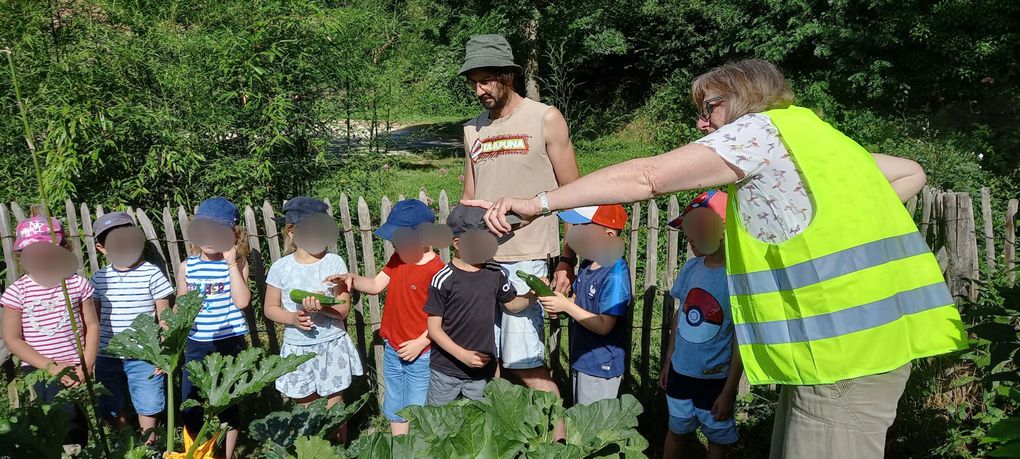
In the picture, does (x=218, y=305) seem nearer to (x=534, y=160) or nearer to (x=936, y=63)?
(x=534, y=160)

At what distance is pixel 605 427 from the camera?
1606mm

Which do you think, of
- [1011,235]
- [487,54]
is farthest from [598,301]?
[1011,235]

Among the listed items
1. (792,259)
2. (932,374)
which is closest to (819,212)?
(792,259)

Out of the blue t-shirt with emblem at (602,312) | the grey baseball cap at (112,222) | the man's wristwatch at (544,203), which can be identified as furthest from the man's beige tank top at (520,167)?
the grey baseball cap at (112,222)

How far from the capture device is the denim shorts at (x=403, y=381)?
3.73m

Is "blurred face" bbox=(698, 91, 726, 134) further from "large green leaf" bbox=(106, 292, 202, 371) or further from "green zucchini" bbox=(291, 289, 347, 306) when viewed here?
"green zucchini" bbox=(291, 289, 347, 306)

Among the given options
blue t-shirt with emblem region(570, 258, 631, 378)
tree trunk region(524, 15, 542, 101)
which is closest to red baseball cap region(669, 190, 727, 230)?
blue t-shirt with emblem region(570, 258, 631, 378)

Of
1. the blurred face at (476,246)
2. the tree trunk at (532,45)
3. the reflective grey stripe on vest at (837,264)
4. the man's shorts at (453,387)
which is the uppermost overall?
the tree trunk at (532,45)

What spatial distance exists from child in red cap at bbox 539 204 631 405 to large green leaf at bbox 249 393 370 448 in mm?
1675

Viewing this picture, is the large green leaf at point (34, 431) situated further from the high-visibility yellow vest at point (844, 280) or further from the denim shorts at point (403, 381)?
the denim shorts at point (403, 381)

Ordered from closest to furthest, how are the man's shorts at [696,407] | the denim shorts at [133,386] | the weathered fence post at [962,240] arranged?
the man's shorts at [696,407] < the denim shorts at [133,386] < the weathered fence post at [962,240]

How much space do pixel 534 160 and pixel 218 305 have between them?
189cm

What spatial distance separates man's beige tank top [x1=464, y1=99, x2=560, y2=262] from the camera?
353 cm

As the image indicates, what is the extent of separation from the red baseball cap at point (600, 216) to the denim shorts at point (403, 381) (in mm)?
→ 1053
